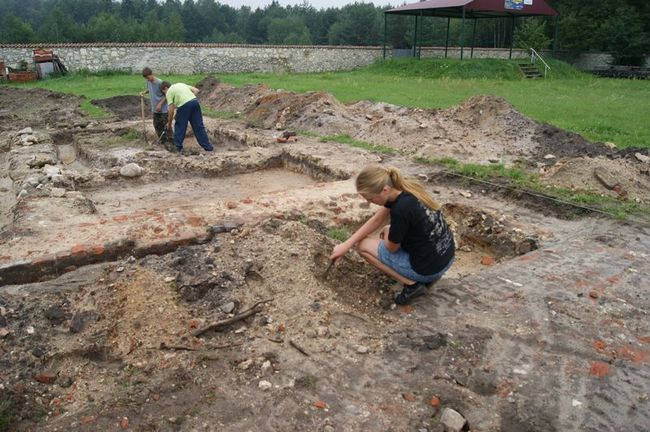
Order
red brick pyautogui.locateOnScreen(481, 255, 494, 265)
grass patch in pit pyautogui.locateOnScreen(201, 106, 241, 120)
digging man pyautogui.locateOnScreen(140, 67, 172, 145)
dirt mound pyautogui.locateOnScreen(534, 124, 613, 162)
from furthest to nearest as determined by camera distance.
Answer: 1. grass patch in pit pyautogui.locateOnScreen(201, 106, 241, 120)
2. digging man pyautogui.locateOnScreen(140, 67, 172, 145)
3. dirt mound pyautogui.locateOnScreen(534, 124, 613, 162)
4. red brick pyautogui.locateOnScreen(481, 255, 494, 265)

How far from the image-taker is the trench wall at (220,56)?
24312 mm

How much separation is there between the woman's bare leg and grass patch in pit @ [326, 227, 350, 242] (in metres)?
1.46

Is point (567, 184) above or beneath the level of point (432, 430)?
above

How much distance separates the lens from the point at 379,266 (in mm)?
3975

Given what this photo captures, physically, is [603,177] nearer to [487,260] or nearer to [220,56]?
[487,260]

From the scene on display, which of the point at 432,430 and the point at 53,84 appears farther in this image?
the point at 53,84

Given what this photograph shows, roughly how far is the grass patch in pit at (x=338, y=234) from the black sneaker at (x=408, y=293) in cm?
160

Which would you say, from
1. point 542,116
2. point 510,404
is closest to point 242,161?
point 510,404

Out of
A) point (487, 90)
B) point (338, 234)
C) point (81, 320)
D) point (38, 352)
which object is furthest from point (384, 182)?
point (487, 90)

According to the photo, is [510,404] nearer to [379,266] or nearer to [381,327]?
[381,327]

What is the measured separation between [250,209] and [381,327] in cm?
279

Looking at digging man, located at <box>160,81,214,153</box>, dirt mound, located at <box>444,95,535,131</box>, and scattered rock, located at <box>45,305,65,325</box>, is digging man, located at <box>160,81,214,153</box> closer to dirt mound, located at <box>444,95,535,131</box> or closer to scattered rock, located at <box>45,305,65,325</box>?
dirt mound, located at <box>444,95,535,131</box>

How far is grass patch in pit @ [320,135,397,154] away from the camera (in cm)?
943

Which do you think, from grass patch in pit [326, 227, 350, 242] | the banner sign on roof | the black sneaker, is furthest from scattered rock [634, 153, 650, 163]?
the banner sign on roof
